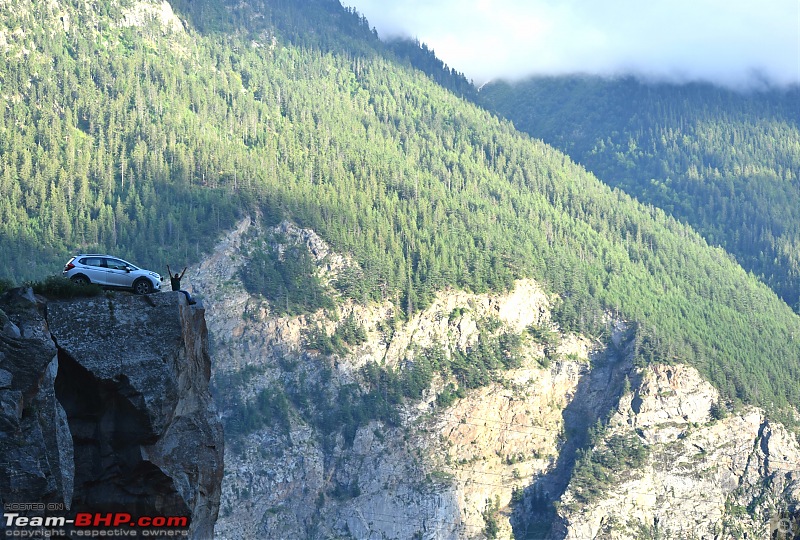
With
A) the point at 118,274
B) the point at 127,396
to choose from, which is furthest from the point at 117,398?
the point at 118,274

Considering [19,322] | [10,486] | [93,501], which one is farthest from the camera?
[93,501]

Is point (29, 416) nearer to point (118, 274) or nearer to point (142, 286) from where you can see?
point (142, 286)

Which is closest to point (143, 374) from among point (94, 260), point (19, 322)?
point (19, 322)

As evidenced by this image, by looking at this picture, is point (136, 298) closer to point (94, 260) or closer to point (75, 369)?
point (75, 369)

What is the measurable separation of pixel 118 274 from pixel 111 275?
31cm

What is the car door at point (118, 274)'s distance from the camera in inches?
2344

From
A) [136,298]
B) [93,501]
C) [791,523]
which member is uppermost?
[136,298]

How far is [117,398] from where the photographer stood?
50.1m

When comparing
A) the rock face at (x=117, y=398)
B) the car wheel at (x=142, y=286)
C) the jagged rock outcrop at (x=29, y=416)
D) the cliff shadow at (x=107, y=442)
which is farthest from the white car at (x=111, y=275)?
the jagged rock outcrop at (x=29, y=416)

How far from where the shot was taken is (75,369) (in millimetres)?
49438

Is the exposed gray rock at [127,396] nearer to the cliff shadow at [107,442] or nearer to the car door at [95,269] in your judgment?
the cliff shadow at [107,442]

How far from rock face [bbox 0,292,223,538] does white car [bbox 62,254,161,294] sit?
572 cm

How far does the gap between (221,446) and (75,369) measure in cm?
942

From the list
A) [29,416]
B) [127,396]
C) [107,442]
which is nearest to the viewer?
[29,416]
